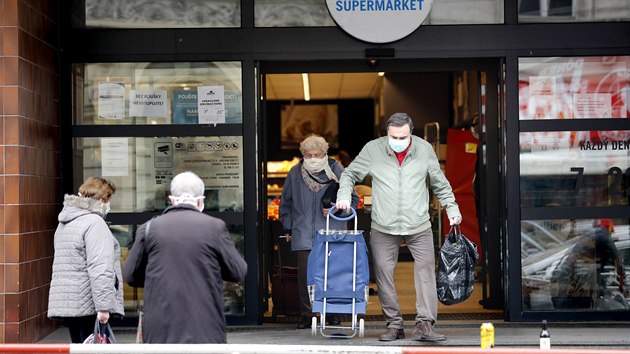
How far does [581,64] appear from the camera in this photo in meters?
9.02

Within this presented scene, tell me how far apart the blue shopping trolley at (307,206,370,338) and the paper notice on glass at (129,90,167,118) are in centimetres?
215

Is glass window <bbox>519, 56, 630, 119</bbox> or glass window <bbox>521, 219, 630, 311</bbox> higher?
glass window <bbox>519, 56, 630, 119</bbox>

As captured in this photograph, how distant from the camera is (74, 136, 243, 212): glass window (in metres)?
9.04

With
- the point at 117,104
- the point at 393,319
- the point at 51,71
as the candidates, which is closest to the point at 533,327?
the point at 393,319

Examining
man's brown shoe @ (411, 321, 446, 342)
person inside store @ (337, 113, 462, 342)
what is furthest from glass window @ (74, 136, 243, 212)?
man's brown shoe @ (411, 321, 446, 342)

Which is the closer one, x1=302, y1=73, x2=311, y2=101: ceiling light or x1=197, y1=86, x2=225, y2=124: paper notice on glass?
x1=197, y1=86, x2=225, y2=124: paper notice on glass

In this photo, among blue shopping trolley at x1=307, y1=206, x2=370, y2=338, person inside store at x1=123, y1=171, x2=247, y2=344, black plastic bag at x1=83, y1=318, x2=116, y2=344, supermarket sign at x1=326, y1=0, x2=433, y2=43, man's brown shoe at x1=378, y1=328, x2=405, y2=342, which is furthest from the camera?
supermarket sign at x1=326, y1=0, x2=433, y2=43

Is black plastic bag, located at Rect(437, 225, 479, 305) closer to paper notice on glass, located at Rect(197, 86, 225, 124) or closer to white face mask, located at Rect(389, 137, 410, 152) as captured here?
white face mask, located at Rect(389, 137, 410, 152)

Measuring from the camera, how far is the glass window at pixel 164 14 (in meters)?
9.02

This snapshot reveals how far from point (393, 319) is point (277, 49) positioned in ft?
8.51

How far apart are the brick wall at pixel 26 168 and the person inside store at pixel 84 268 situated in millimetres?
1418

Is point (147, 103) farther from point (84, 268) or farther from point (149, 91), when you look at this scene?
point (84, 268)

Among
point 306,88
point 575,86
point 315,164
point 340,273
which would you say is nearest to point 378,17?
point 315,164

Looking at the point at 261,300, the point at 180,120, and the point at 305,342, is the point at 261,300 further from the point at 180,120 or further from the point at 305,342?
the point at 180,120
